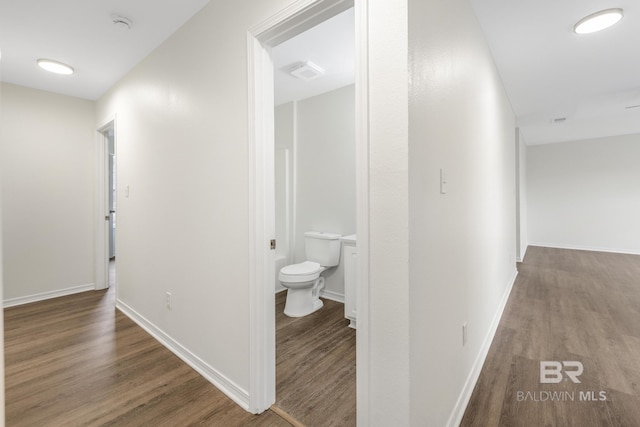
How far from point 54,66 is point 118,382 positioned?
9.14 feet

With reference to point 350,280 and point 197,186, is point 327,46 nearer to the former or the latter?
point 197,186

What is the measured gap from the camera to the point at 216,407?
174 centimetres

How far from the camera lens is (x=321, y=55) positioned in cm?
252

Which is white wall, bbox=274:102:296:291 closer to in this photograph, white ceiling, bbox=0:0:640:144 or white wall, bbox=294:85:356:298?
white wall, bbox=294:85:356:298

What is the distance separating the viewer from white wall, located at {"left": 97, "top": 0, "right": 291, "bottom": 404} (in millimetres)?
1775

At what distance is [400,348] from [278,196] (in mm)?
2935

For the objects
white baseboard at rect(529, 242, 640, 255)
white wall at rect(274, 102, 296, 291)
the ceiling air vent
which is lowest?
white baseboard at rect(529, 242, 640, 255)

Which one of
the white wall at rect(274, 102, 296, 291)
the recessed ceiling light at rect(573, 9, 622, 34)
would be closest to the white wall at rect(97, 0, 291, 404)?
the white wall at rect(274, 102, 296, 291)

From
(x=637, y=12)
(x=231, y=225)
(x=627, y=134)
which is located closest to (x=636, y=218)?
(x=627, y=134)

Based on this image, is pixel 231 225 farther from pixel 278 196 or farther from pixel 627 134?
pixel 627 134

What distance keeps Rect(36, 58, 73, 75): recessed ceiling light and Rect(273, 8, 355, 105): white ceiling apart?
75.8 inches

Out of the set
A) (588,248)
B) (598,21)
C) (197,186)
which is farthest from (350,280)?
(588,248)

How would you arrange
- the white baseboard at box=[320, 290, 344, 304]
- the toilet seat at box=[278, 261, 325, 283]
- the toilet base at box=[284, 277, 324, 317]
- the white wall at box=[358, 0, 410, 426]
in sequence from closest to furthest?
the white wall at box=[358, 0, 410, 426] → the toilet seat at box=[278, 261, 325, 283] → the toilet base at box=[284, 277, 324, 317] → the white baseboard at box=[320, 290, 344, 304]

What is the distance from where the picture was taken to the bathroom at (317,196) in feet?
6.39
